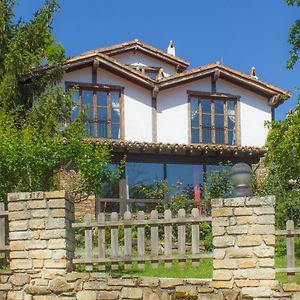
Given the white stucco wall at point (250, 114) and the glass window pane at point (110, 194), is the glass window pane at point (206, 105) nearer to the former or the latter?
the white stucco wall at point (250, 114)

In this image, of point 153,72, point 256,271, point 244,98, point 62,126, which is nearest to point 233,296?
point 256,271

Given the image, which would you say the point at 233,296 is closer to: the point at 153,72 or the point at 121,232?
the point at 121,232

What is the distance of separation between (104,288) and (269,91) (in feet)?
48.5

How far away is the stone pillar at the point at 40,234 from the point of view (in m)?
9.70

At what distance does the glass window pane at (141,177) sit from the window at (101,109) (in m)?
1.19

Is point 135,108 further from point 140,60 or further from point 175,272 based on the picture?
point 175,272

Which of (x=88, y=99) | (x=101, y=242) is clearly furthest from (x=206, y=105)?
(x=101, y=242)

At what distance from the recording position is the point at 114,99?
21734 millimetres

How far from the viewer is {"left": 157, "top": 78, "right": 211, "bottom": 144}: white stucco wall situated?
2197 centimetres

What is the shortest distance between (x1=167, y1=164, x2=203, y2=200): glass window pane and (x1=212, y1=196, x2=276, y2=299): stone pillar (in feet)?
37.9

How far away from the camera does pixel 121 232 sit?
16297 millimetres

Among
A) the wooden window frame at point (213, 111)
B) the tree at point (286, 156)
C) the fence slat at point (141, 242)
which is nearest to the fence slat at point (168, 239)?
the fence slat at point (141, 242)

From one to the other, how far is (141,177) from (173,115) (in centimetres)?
246

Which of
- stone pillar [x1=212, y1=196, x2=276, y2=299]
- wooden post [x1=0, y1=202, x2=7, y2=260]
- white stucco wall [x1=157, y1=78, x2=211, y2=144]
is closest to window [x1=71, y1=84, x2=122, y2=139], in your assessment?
white stucco wall [x1=157, y1=78, x2=211, y2=144]
